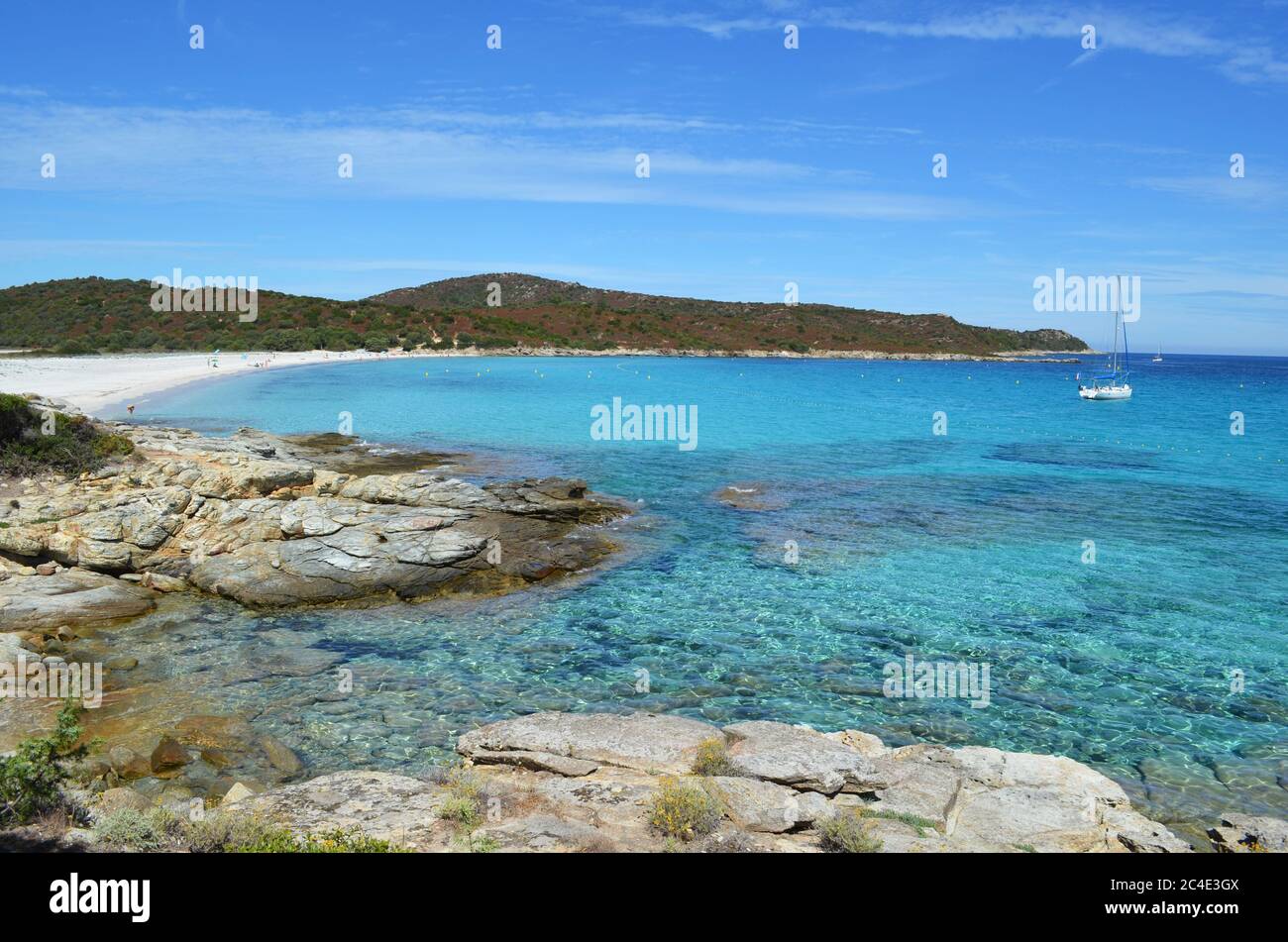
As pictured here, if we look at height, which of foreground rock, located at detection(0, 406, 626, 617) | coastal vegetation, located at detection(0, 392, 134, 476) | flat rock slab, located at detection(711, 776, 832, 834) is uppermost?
coastal vegetation, located at detection(0, 392, 134, 476)

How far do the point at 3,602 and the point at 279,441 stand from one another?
20.1 meters

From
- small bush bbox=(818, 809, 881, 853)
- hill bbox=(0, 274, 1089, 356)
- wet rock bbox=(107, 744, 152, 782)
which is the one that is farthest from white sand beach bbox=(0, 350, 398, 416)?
small bush bbox=(818, 809, 881, 853)

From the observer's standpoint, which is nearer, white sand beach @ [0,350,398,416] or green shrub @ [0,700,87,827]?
green shrub @ [0,700,87,827]

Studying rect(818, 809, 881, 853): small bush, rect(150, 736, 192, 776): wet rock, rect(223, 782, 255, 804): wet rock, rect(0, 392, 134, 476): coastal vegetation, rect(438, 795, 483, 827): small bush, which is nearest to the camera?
rect(818, 809, 881, 853): small bush

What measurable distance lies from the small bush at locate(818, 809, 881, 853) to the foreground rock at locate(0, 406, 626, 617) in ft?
36.7

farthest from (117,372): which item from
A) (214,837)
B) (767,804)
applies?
(767,804)

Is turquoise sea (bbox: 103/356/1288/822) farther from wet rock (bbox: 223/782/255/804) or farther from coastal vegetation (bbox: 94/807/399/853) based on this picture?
coastal vegetation (bbox: 94/807/399/853)

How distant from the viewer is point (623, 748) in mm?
9930

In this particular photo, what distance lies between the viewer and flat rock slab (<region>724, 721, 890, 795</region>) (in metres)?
9.05

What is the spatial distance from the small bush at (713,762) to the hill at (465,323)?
294 ft
